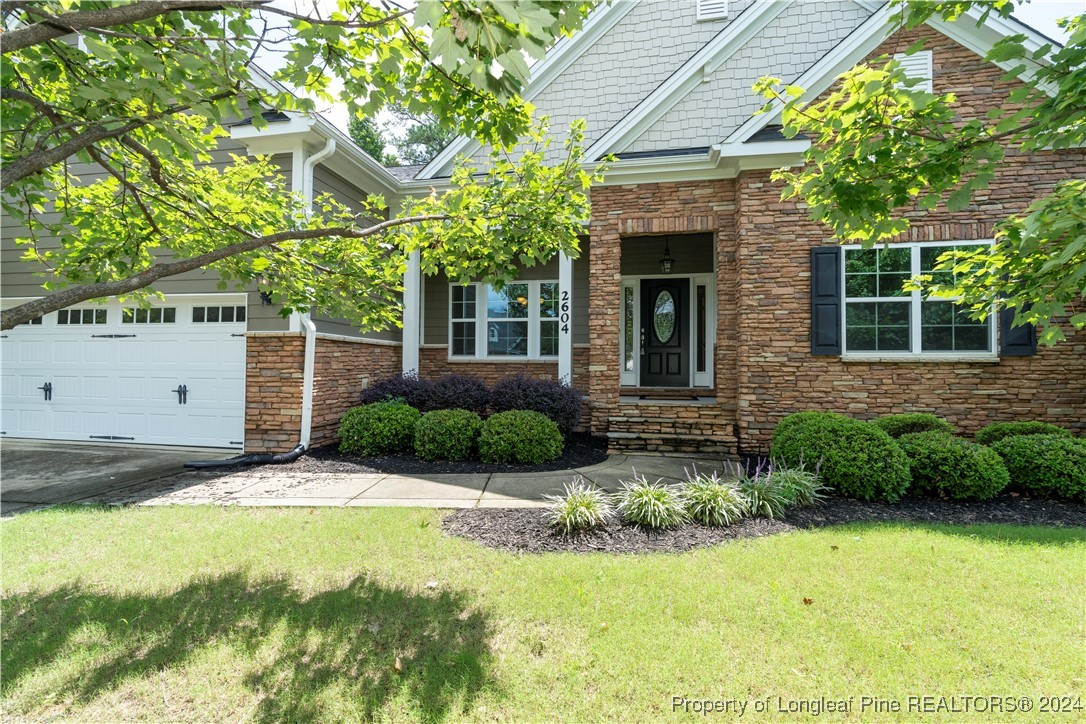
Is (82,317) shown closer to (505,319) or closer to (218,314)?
(218,314)

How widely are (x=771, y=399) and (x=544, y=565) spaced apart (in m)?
5.22

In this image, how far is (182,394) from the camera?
26.4 ft

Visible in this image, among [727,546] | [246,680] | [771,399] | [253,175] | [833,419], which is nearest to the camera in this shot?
[246,680]

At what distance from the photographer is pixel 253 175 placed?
4656 mm

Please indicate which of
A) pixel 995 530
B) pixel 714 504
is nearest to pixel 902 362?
pixel 995 530

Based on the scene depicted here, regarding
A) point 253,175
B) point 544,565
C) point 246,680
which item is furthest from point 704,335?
point 246,680

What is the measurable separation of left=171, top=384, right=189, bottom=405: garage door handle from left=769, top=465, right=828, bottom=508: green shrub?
351 inches

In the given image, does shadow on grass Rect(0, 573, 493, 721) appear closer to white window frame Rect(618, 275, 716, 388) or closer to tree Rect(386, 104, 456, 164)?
white window frame Rect(618, 275, 716, 388)

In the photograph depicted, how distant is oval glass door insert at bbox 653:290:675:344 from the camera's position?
33.6 ft

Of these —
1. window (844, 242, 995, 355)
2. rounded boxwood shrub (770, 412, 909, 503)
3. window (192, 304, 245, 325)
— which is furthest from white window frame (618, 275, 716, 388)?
window (192, 304, 245, 325)

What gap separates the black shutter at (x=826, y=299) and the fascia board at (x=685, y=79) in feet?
11.8

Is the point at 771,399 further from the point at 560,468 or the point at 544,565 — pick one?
the point at 544,565

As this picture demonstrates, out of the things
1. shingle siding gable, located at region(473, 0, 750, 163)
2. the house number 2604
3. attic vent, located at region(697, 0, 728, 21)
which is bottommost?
the house number 2604

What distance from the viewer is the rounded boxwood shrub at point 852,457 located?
5.06 metres
